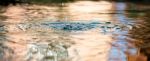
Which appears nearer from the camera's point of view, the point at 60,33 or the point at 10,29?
the point at 60,33

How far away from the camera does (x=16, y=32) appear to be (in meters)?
12.0

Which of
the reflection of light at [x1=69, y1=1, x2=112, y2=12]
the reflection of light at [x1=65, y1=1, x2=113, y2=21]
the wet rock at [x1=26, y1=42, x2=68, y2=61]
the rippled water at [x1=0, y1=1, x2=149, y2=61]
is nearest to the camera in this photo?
the wet rock at [x1=26, y1=42, x2=68, y2=61]

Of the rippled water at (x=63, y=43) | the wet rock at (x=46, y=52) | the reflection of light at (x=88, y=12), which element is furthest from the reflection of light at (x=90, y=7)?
the wet rock at (x=46, y=52)

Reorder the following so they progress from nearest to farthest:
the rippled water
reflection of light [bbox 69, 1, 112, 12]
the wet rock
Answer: the wet rock, the rippled water, reflection of light [bbox 69, 1, 112, 12]

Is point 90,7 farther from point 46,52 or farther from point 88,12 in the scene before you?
point 46,52

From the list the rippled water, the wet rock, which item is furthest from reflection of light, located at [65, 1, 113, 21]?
the wet rock

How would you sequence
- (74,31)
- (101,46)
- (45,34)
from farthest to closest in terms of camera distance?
1. (74,31)
2. (45,34)
3. (101,46)

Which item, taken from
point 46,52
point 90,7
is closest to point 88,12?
point 90,7

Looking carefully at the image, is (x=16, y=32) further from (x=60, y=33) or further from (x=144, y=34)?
(x=144, y=34)

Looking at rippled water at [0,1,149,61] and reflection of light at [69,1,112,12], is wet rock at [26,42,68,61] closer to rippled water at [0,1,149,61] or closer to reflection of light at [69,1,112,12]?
rippled water at [0,1,149,61]

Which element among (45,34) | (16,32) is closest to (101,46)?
(45,34)

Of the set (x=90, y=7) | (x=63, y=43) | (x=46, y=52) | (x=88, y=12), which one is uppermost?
(x=46, y=52)

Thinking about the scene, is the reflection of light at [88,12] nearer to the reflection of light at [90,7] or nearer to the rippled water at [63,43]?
the reflection of light at [90,7]

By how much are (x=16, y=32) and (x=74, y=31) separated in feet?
6.20
